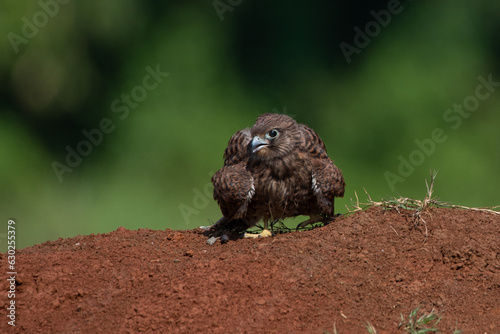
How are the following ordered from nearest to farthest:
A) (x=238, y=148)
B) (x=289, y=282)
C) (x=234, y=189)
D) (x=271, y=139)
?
(x=289, y=282) < (x=234, y=189) < (x=271, y=139) < (x=238, y=148)

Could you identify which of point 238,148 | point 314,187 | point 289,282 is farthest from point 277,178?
point 289,282

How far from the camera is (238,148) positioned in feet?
16.1

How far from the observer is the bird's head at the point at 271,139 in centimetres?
466

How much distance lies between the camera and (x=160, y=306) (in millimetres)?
3609

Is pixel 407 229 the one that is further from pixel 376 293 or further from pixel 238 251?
pixel 238 251

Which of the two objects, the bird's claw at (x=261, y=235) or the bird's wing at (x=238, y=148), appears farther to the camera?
the bird's wing at (x=238, y=148)

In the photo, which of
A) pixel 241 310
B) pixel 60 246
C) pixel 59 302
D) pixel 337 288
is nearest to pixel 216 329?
pixel 241 310

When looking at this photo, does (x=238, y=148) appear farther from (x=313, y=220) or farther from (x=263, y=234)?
(x=313, y=220)

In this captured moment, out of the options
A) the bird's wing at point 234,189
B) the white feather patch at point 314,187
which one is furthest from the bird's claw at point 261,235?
the white feather patch at point 314,187

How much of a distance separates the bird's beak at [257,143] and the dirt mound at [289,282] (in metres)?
0.70

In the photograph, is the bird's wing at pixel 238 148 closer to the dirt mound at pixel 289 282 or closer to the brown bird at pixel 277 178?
the brown bird at pixel 277 178

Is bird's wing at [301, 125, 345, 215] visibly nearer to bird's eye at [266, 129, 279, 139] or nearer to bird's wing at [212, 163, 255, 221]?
bird's eye at [266, 129, 279, 139]

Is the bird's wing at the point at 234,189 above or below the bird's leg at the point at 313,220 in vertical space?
above

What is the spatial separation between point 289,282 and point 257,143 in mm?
1267
